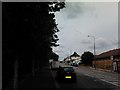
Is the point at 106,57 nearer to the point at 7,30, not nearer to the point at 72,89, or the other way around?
the point at 72,89

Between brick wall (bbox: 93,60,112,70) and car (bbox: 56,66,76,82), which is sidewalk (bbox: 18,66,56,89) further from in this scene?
brick wall (bbox: 93,60,112,70)

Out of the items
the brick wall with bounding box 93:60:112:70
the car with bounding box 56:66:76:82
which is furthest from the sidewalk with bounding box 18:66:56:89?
the brick wall with bounding box 93:60:112:70

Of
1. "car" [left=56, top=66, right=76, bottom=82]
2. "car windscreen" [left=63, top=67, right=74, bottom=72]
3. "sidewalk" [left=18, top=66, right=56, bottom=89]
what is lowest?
"sidewalk" [left=18, top=66, right=56, bottom=89]

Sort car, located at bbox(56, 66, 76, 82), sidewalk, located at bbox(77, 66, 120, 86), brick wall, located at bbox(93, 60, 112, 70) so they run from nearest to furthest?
car, located at bbox(56, 66, 76, 82) → sidewalk, located at bbox(77, 66, 120, 86) → brick wall, located at bbox(93, 60, 112, 70)

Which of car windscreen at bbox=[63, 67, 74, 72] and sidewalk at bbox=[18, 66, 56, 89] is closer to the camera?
sidewalk at bbox=[18, 66, 56, 89]

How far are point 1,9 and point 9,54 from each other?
476cm

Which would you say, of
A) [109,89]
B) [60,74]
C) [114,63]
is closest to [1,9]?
[109,89]

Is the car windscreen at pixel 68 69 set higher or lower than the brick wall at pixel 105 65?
higher

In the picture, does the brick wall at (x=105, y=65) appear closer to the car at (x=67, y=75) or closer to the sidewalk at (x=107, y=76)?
the sidewalk at (x=107, y=76)

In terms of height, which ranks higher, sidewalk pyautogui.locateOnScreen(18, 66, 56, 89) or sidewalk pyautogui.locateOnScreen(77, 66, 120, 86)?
sidewalk pyautogui.locateOnScreen(18, 66, 56, 89)

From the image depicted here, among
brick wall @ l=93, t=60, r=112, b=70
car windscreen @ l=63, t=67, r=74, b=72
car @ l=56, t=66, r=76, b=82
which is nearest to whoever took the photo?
car @ l=56, t=66, r=76, b=82

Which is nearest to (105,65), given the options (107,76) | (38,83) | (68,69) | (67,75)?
(107,76)

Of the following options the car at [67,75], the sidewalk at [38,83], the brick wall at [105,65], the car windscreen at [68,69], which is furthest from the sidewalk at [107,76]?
the brick wall at [105,65]

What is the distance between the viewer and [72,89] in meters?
24.3
